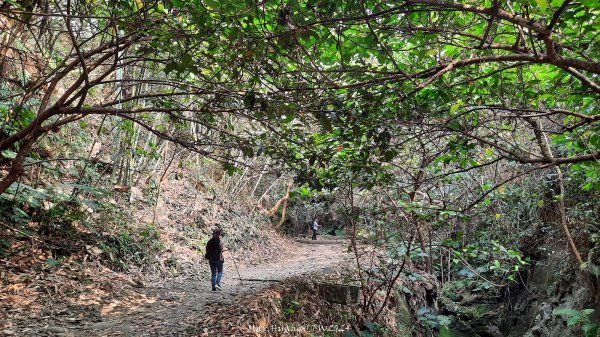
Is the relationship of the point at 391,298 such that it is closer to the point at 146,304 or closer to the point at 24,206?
the point at 146,304

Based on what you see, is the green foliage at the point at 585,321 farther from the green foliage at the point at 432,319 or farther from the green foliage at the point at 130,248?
the green foliage at the point at 130,248

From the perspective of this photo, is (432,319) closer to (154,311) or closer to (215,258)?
(215,258)

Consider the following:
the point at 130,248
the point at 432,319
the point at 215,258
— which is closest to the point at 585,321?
the point at 432,319

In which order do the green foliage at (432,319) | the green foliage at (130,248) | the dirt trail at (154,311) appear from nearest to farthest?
the dirt trail at (154,311), the green foliage at (130,248), the green foliage at (432,319)

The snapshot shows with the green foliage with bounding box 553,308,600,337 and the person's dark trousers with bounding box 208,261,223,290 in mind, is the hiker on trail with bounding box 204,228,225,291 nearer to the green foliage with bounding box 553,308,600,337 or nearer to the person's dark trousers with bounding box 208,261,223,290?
the person's dark trousers with bounding box 208,261,223,290

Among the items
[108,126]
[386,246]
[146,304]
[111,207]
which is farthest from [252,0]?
[108,126]

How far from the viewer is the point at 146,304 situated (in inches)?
252

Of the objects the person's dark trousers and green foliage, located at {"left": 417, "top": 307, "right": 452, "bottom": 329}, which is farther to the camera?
green foliage, located at {"left": 417, "top": 307, "right": 452, "bottom": 329}

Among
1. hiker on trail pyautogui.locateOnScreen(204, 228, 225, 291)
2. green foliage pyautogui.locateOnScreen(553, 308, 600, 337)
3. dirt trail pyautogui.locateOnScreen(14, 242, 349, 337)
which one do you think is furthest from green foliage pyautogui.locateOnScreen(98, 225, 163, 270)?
green foliage pyautogui.locateOnScreen(553, 308, 600, 337)

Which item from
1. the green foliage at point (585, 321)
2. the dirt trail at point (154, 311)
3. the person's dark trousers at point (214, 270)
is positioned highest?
the person's dark trousers at point (214, 270)

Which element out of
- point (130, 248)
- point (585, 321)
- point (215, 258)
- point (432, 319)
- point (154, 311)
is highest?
point (130, 248)

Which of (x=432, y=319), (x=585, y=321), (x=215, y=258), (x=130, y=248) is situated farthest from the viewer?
(x=432, y=319)

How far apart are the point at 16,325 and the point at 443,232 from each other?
39.9ft

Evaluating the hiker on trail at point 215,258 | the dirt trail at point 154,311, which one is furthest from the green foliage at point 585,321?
the hiker on trail at point 215,258
